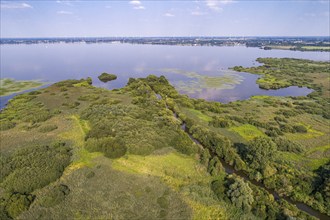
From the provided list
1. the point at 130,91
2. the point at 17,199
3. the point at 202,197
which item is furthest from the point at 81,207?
the point at 130,91

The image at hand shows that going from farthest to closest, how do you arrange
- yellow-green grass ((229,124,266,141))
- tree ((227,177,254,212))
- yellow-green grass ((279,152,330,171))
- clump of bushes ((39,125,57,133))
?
Answer: yellow-green grass ((229,124,266,141)), clump of bushes ((39,125,57,133)), yellow-green grass ((279,152,330,171)), tree ((227,177,254,212))

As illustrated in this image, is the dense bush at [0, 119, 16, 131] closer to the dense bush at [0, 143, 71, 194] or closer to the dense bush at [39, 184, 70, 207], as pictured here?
the dense bush at [0, 143, 71, 194]

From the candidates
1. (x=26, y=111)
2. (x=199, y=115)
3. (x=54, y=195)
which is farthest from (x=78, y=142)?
(x=199, y=115)

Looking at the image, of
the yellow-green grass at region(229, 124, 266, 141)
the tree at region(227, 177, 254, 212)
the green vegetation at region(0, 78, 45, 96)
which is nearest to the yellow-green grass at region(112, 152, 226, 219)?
the tree at region(227, 177, 254, 212)

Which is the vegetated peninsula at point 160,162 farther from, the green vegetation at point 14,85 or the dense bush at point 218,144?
the green vegetation at point 14,85

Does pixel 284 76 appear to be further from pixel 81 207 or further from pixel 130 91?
pixel 81 207

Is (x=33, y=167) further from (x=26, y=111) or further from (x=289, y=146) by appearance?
(x=289, y=146)

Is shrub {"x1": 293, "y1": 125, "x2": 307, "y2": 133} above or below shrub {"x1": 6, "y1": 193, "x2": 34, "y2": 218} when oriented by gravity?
above
